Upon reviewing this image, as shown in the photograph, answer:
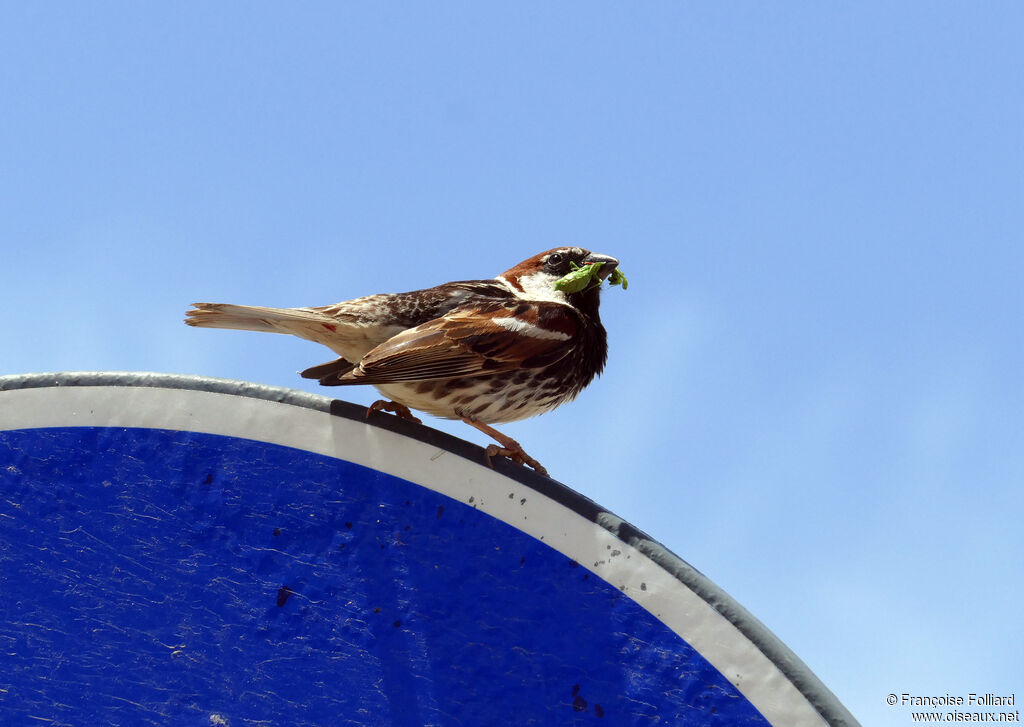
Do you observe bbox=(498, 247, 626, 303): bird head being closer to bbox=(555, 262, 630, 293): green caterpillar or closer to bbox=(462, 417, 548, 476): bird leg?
bbox=(555, 262, 630, 293): green caterpillar

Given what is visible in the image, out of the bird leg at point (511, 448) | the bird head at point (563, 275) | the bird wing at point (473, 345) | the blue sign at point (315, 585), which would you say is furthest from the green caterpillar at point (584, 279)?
the blue sign at point (315, 585)

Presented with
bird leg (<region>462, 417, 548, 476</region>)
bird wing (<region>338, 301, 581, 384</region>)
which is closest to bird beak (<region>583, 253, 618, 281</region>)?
bird wing (<region>338, 301, 581, 384</region>)

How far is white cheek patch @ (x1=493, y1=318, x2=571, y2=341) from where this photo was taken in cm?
415

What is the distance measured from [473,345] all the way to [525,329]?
24 cm

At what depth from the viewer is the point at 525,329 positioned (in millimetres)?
4180

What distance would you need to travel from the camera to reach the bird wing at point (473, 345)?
3.91 metres

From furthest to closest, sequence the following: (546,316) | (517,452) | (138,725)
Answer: (546,316) < (517,452) < (138,725)

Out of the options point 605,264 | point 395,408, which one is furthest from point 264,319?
point 605,264

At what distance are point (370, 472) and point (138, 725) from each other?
3.36 feet

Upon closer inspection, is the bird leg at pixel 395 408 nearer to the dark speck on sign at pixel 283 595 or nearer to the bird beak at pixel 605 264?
the dark speck on sign at pixel 283 595

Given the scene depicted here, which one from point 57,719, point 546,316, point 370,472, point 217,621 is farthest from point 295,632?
point 546,316

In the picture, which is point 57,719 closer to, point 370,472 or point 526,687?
point 370,472

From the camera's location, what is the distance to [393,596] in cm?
336

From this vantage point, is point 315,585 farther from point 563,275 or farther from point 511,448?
point 563,275
